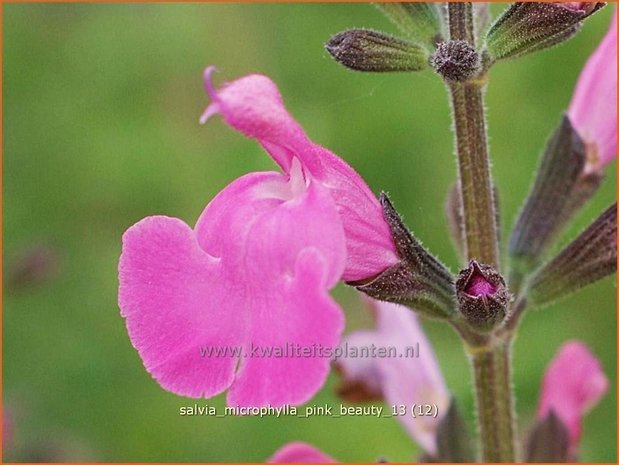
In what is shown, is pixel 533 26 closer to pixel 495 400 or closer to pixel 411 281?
pixel 411 281

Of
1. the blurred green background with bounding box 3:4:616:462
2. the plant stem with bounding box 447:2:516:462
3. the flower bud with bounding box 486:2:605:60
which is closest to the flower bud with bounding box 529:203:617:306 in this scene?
the plant stem with bounding box 447:2:516:462

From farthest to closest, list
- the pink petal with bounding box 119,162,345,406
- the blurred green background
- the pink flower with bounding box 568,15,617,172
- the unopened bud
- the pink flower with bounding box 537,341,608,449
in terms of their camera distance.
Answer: the blurred green background, the pink flower with bounding box 537,341,608,449, the pink flower with bounding box 568,15,617,172, the unopened bud, the pink petal with bounding box 119,162,345,406

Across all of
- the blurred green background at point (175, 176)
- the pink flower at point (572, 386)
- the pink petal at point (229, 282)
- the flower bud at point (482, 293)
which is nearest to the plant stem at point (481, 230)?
the flower bud at point (482, 293)

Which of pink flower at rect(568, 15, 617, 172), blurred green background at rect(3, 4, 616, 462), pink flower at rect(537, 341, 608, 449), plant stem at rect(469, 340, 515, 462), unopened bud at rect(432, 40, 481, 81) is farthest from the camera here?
blurred green background at rect(3, 4, 616, 462)

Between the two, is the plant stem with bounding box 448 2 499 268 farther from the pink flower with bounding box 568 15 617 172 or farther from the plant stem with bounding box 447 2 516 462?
the pink flower with bounding box 568 15 617 172

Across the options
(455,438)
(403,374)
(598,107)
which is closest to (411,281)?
(455,438)

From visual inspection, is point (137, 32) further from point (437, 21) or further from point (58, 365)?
point (437, 21)

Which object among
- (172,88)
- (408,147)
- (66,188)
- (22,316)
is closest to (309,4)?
(172,88)
